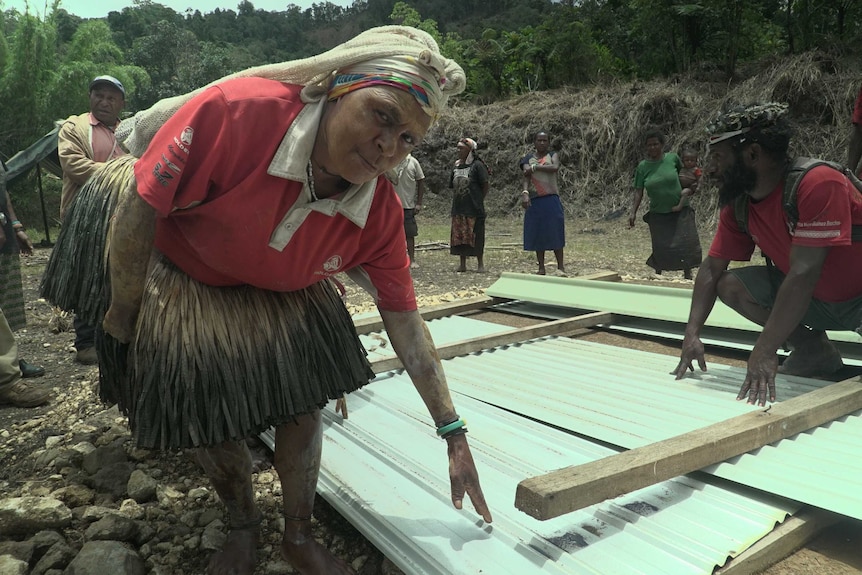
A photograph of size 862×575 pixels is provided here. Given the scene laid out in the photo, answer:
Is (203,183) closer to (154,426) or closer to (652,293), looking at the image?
(154,426)

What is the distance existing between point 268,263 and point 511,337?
7.12ft

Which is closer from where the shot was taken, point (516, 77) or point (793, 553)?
point (793, 553)

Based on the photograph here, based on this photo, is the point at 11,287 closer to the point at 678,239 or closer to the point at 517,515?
the point at 517,515

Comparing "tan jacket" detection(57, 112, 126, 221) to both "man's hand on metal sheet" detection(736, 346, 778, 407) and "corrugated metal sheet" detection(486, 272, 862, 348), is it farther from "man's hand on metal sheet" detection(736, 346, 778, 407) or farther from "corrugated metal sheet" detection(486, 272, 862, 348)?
"man's hand on metal sheet" detection(736, 346, 778, 407)

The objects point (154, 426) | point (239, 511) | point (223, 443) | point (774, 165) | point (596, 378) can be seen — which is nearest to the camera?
point (154, 426)

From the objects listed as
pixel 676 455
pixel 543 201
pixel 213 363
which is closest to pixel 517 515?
pixel 676 455

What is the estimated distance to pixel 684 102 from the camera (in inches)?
523

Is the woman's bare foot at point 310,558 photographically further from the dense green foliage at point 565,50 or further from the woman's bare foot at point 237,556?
the dense green foliage at point 565,50

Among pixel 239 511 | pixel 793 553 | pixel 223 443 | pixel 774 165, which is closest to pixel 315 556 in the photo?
pixel 239 511

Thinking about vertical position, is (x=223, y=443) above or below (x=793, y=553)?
above

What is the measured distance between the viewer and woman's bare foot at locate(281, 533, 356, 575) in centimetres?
169

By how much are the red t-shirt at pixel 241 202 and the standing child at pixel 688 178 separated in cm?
483

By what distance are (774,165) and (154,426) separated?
2.44 m

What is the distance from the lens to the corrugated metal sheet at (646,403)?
5.88ft
